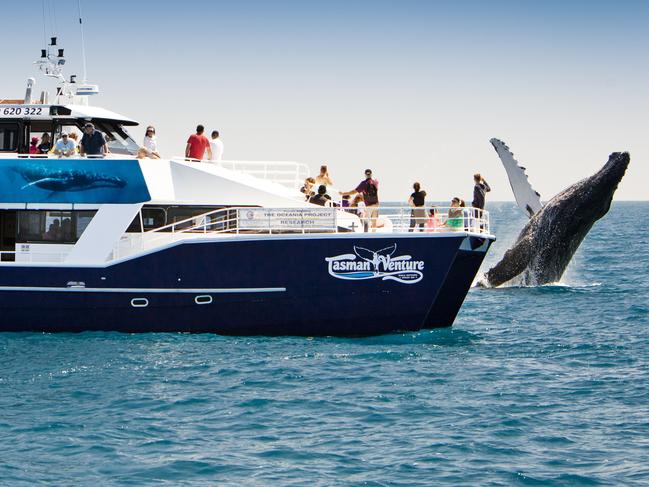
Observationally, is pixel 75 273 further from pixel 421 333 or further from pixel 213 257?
pixel 421 333

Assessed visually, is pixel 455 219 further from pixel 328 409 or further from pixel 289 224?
pixel 328 409

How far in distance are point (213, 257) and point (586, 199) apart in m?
14.5

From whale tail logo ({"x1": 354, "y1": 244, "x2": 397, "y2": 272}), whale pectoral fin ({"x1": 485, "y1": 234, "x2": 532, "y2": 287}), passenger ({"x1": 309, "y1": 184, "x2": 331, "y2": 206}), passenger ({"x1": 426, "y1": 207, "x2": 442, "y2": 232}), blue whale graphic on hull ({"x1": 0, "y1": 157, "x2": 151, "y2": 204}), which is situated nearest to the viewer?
whale tail logo ({"x1": 354, "y1": 244, "x2": 397, "y2": 272})

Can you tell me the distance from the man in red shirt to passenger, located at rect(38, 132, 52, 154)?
2.98m

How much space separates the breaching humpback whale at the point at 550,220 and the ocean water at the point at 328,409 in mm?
8189

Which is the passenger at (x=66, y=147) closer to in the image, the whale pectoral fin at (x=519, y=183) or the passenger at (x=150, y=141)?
the passenger at (x=150, y=141)

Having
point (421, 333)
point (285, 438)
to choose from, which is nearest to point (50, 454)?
point (285, 438)

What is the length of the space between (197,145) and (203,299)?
152 inches

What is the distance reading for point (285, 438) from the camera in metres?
14.0

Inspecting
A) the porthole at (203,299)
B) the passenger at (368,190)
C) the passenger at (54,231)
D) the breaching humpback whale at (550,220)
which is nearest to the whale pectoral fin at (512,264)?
the breaching humpback whale at (550,220)

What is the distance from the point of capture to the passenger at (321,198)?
2253 cm

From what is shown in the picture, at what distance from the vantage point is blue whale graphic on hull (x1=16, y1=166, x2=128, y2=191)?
21250 mm

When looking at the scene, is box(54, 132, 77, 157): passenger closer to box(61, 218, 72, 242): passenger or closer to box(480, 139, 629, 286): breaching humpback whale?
box(61, 218, 72, 242): passenger

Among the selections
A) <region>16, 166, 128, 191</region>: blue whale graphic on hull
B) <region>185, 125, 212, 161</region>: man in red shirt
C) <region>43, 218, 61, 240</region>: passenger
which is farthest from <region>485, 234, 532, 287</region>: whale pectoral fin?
<region>43, 218, 61, 240</region>: passenger
